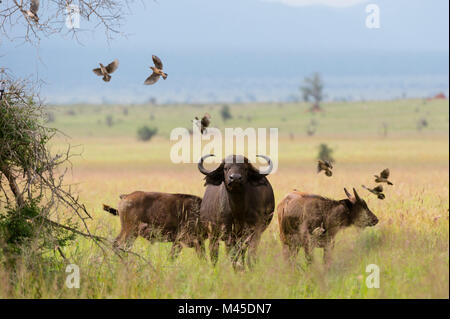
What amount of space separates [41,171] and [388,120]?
87072 mm

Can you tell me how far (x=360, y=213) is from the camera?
905 cm

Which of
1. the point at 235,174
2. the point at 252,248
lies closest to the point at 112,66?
the point at 235,174

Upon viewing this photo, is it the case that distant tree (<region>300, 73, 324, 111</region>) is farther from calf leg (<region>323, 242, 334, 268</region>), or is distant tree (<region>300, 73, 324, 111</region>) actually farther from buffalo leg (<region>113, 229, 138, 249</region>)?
calf leg (<region>323, 242, 334, 268</region>)

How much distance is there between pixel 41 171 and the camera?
8.51 meters

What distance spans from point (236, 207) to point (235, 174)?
21.6 inches

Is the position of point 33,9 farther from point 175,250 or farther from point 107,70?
point 175,250

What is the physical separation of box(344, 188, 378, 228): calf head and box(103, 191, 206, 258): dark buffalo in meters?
2.20

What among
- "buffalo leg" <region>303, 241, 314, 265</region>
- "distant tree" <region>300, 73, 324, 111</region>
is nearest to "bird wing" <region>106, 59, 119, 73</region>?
"buffalo leg" <region>303, 241, 314, 265</region>

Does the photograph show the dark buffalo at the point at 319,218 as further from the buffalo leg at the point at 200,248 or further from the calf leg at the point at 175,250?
the calf leg at the point at 175,250

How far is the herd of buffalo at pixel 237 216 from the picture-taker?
356 inches

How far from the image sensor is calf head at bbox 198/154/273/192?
927 centimetres

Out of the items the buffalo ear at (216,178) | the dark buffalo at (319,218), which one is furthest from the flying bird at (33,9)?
the dark buffalo at (319,218)

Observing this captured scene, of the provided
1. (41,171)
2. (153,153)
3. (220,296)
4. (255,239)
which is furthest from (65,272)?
(153,153)
